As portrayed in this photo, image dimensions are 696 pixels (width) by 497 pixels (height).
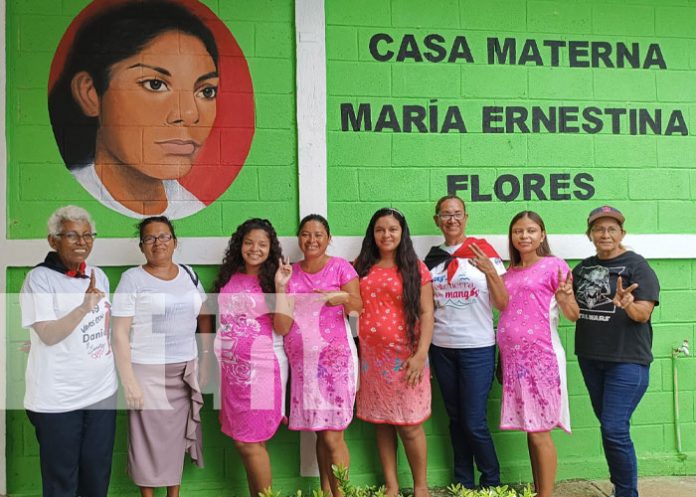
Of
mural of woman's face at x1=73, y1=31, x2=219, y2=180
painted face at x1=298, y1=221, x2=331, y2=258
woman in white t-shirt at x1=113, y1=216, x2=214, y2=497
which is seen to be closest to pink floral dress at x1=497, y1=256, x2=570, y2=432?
painted face at x1=298, y1=221, x2=331, y2=258

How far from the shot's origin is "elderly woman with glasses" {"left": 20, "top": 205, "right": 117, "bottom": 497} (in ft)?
9.59

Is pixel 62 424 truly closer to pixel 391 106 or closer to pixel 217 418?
pixel 217 418

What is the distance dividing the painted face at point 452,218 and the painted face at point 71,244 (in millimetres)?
1959

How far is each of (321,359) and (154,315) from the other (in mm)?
921

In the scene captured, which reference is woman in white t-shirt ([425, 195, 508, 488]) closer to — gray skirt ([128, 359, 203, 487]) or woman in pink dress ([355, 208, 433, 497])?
woman in pink dress ([355, 208, 433, 497])

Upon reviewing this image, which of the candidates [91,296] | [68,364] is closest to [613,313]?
[91,296]

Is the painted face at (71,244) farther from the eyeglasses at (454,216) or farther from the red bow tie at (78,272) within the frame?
the eyeglasses at (454,216)

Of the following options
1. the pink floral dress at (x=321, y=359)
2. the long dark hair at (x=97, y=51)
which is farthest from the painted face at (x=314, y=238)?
the long dark hair at (x=97, y=51)

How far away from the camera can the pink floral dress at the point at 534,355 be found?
3455 millimetres

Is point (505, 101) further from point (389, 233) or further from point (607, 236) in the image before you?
point (389, 233)

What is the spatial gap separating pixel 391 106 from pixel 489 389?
184cm

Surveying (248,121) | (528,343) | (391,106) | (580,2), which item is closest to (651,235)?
(528,343)

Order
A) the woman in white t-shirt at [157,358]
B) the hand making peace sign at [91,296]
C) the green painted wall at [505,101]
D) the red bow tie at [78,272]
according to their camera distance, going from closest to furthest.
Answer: the hand making peace sign at [91,296] → the red bow tie at [78,272] → the woman in white t-shirt at [157,358] → the green painted wall at [505,101]

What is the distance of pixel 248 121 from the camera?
12.8 ft
